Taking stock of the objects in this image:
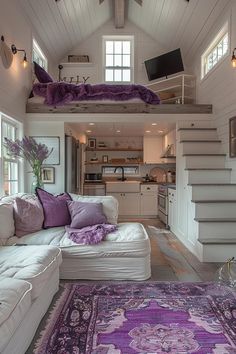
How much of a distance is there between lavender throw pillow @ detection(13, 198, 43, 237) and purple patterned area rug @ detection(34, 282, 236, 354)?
78cm

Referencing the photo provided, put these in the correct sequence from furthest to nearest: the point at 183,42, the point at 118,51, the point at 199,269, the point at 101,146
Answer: the point at 101,146 < the point at 118,51 < the point at 183,42 < the point at 199,269

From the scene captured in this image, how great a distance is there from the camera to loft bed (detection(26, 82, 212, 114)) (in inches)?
193

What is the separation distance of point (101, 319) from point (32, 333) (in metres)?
0.53

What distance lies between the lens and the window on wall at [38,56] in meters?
5.35

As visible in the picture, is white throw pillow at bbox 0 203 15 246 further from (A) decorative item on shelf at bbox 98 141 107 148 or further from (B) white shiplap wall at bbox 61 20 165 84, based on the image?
(B) white shiplap wall at bbox 61 20 165 84

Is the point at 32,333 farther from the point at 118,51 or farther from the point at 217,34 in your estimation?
the point at 118,51

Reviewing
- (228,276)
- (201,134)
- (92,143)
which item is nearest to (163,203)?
(201,134)

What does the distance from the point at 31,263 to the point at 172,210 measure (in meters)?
3.64

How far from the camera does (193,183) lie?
4289mm

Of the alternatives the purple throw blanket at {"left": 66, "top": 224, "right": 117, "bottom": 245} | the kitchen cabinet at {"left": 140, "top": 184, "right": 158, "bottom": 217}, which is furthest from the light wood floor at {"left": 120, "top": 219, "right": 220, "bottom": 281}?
the kitchen cabinet at {"left": 140, "top": 184, "right": 158, "bottom": 217}

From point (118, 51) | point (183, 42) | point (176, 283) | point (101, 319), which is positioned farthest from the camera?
point (118, 51)

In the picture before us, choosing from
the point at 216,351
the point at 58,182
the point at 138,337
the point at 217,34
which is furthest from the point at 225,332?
the point at 217,34

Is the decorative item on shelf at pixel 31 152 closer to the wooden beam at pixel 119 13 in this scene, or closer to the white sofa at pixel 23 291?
the white sofa at pixel 23 291

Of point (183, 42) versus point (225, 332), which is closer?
point (225, 332)
